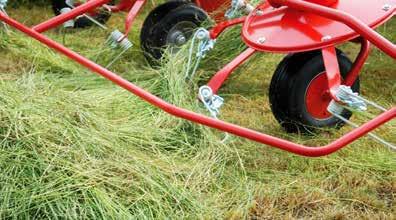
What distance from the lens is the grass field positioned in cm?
190

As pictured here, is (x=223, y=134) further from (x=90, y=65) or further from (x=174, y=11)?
(x=174, y=11)

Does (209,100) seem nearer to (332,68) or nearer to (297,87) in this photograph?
(297,87)

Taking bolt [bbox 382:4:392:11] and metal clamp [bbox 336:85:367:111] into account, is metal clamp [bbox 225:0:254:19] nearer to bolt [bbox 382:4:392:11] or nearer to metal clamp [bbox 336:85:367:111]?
bolt [bbox 382:4:392:11]

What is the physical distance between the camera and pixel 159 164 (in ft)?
Result: 7.05

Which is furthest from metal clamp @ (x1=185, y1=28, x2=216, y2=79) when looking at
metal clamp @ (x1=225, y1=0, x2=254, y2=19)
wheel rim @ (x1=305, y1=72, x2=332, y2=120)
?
wheel rim @ (x1=305, y1=72, x2=332, y2=120)

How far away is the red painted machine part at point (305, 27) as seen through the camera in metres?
2.32

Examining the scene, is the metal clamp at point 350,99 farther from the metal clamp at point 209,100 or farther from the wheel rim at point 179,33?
the wheel rim at point 179,33

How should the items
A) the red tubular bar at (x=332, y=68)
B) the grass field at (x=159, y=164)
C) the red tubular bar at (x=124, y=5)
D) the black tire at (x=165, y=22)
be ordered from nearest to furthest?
the grass field at (x=159, y=164) < the red tubular bar at (x=332, y=68) < the black tire at (x=165, y=22) < the red tubular bar at (x=124, y=5)

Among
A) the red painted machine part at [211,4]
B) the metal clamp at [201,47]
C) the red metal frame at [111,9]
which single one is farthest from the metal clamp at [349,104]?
the red painted machine part at [211,4]

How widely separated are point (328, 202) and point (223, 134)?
492 millimetres

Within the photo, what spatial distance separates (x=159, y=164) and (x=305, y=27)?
733 millimetres

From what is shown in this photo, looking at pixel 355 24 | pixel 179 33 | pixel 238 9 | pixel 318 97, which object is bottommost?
pixel 318 97

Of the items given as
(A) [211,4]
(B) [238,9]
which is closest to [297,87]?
(B) [238,9]

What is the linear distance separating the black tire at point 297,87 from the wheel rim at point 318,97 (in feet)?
0.04
